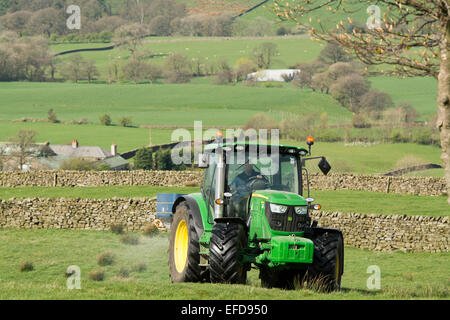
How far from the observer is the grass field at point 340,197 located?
28891mm

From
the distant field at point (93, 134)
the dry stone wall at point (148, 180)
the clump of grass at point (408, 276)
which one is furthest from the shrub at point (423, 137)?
the clump of grass at point (408, 276)

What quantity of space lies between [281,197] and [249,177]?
92 centimetres

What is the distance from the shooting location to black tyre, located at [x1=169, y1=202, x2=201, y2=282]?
11.0 metres

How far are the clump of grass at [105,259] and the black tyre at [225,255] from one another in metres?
9.10

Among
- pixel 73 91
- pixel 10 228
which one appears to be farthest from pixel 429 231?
pixel 73 91

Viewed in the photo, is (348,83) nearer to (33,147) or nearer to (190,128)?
(190,128)

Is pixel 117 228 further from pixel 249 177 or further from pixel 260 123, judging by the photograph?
pixel 260 123

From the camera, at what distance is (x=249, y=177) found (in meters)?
11.2

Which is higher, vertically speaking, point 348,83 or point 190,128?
point 348,83

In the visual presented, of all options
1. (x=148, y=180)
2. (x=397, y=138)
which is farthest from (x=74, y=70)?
(x=148, y=180)

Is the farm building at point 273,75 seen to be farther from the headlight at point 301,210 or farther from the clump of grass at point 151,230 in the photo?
the headlight at point 301,210

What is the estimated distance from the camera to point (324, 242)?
10.8 m
